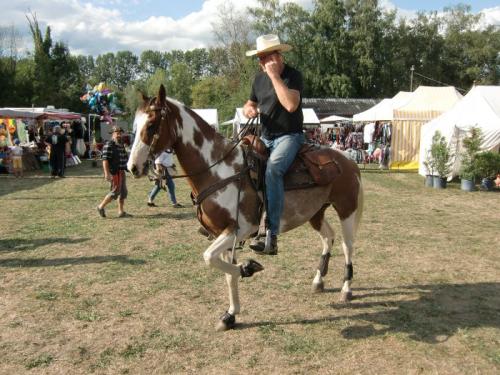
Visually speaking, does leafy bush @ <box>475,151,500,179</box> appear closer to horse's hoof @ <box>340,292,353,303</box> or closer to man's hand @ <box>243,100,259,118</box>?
horse's hoof @ <box>340,292,353,303</box>

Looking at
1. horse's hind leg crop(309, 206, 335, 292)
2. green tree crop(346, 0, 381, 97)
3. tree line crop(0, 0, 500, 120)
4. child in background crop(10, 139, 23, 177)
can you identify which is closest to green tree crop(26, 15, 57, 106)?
tree line crop(0, 0, 500, 120)

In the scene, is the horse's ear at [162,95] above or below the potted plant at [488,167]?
above

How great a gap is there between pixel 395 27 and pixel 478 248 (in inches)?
2126

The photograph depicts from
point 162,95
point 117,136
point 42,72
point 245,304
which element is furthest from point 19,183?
point 42,72

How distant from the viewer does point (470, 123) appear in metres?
17.6

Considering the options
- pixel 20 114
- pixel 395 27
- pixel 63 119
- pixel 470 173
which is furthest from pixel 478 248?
pixel 395 27

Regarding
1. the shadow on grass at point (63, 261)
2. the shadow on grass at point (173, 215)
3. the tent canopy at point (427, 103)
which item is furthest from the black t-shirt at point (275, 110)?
the tent canopy at point (427, 103)

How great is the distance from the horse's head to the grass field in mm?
1813

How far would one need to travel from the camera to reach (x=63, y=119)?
25.0 meters

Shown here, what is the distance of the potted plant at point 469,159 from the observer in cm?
1510

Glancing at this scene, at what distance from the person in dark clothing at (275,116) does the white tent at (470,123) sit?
14.0 m

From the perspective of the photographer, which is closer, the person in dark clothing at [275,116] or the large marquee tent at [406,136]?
the person in dark clothing at [275,116]

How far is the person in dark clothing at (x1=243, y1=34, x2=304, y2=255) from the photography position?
4.12 m

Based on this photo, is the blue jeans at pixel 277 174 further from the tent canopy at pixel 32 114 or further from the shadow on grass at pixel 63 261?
the tent canopy at pixel 32 114
